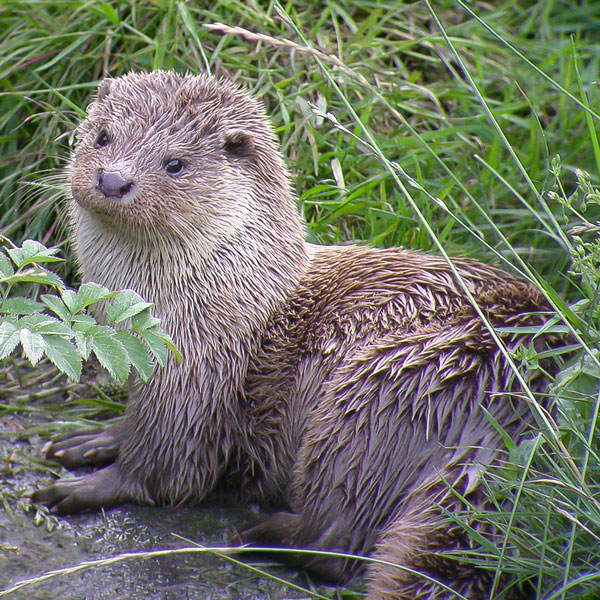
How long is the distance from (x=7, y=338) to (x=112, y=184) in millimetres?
843

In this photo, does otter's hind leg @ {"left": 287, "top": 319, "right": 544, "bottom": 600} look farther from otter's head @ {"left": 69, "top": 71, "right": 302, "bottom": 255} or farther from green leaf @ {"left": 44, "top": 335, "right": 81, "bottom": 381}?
green leaf @ {"left": 44, "top": 335, "right": 81, "bottom": 381}

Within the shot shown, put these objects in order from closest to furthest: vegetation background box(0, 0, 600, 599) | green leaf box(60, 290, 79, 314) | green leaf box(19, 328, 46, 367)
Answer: green leaf box(19, 328, 46, 367) → green leaf box(60, 290, 79, 314) → vegetation background box(0, 0, 600, 599)

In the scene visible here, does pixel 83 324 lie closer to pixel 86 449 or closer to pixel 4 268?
pixel 4 268

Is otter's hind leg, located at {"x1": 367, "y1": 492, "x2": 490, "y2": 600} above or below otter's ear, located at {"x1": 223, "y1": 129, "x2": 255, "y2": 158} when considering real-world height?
below

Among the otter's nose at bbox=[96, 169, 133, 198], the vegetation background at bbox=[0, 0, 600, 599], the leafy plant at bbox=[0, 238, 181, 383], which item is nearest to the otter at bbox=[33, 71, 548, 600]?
the otter's nose at bbox=[96, 169, 133, 198]

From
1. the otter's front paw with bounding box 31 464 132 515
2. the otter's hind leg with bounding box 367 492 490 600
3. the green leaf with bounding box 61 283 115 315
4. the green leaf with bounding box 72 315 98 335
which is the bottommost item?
the otter's front paw with bounding box 31 464 132 515

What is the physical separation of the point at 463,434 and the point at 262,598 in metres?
0.60

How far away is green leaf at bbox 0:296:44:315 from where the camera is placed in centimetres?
189

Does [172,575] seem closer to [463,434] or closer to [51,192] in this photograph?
[463,434]

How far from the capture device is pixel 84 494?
266 centimetres

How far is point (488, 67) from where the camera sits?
401cm

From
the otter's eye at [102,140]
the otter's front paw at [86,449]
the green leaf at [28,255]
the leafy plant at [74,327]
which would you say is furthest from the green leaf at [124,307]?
the otter's front paw at [86,449]

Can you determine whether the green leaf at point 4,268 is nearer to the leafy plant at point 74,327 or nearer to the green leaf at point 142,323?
the leafy plant at point 74,327

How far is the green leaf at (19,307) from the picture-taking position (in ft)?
6.20
